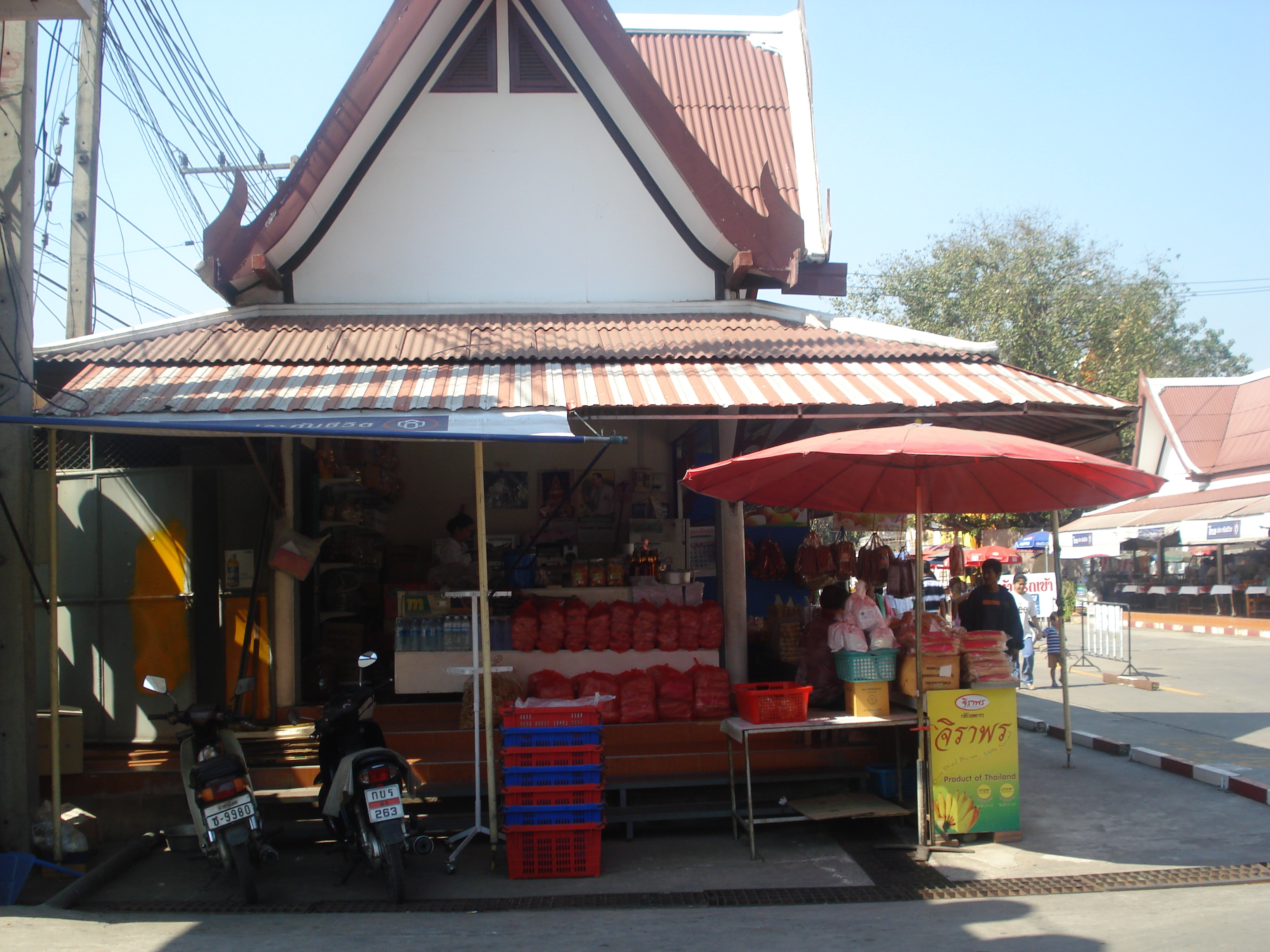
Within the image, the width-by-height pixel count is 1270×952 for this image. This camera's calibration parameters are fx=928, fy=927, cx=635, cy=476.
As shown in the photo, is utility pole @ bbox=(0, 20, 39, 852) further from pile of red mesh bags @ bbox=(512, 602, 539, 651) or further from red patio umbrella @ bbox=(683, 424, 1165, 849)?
red patio umbrella @ bbox=(683, 424, 1165, 849)

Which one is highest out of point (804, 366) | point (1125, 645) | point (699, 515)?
point (804, 366)

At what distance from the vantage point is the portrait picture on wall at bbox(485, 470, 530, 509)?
1022 centimetres

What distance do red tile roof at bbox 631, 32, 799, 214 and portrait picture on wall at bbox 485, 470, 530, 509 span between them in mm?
4042

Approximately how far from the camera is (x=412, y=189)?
28.4ft

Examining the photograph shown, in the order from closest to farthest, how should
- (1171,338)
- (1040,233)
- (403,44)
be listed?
(403,44) → (1040,233) → (1171,338)

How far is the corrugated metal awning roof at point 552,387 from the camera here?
20.5 feet

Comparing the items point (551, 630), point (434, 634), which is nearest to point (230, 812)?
point (434, 634)

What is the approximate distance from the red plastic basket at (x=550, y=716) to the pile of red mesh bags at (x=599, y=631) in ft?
4.97

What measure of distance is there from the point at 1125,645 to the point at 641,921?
66.5ft

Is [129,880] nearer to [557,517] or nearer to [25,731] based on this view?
[25,731]

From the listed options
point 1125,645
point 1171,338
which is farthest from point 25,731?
point 1171,338

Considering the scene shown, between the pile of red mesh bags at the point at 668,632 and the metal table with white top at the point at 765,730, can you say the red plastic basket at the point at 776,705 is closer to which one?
the metal table with white top at the point at 765,730

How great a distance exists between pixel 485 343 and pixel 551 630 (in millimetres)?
2367

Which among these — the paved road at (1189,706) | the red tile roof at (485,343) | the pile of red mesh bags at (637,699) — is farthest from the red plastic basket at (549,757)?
the paved road at (1189,706)
